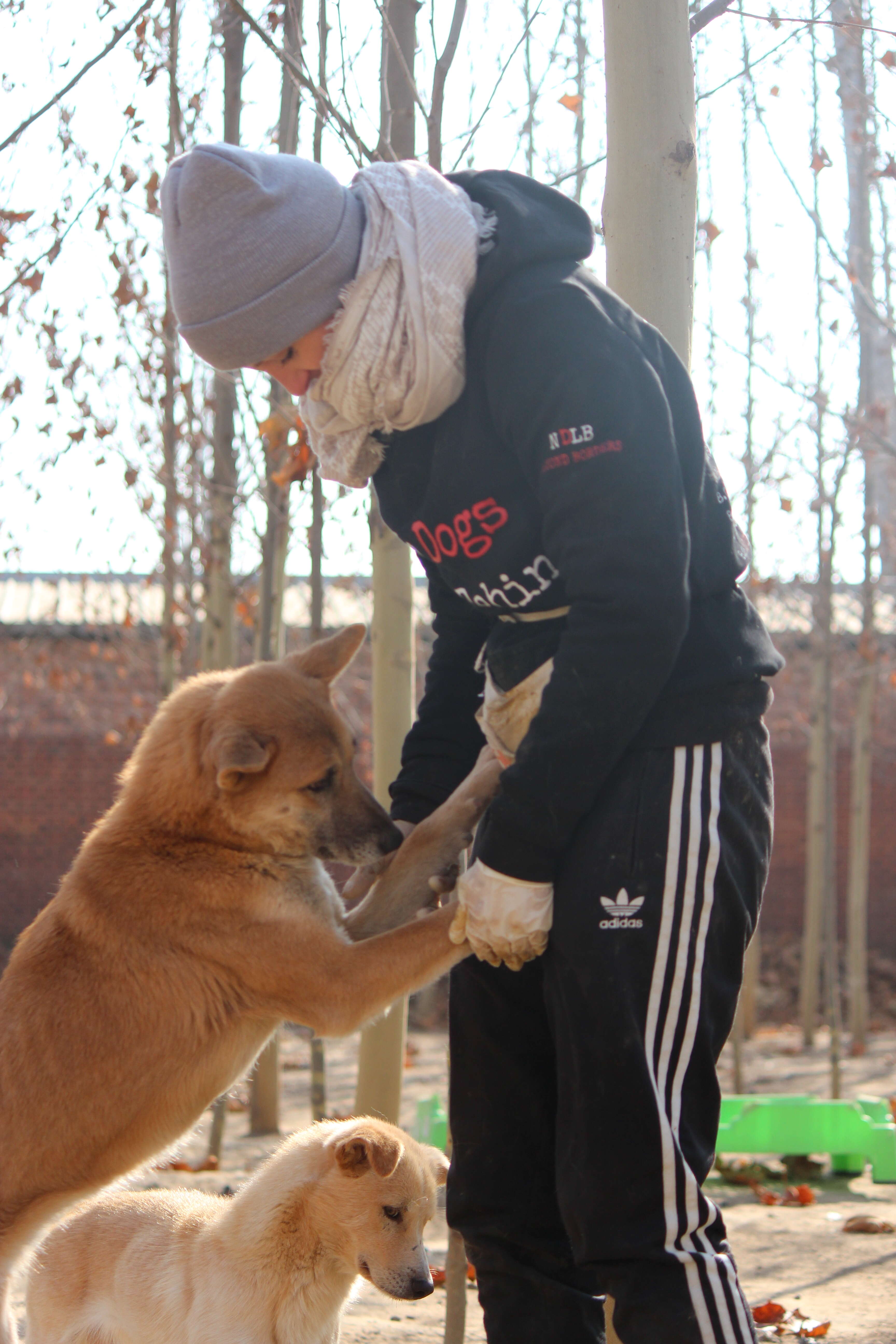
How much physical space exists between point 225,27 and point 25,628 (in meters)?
11.0

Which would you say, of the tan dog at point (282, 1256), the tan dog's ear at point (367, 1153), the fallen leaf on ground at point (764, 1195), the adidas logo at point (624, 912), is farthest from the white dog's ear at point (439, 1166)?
the fallen leaf on ground at point (764, 1195)

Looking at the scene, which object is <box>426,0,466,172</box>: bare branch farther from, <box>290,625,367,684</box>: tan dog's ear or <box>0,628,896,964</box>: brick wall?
<box>0,628,896,964</box>: brick wall

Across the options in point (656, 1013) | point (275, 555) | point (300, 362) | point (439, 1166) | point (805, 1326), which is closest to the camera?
point (656, 1013)

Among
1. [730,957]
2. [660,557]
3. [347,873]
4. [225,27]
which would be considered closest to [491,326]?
[660,557]

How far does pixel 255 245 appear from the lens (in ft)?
6.68

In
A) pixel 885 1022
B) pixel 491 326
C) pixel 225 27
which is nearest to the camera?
pixel 491 326

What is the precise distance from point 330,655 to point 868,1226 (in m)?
3.72

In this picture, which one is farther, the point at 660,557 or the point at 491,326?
the point at 491,326

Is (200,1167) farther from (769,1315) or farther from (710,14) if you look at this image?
(710,14)

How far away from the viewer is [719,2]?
3.34 metres

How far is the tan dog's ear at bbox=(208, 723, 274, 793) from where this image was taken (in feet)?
8.77

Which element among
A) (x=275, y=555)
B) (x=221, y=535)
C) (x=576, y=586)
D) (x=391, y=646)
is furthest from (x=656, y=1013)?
(x=221, y=535)

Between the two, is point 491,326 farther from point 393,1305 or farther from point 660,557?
point 393,1305

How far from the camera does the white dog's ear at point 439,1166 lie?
10.1 ft
